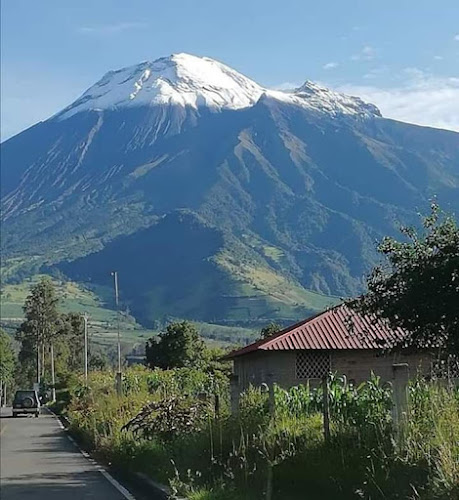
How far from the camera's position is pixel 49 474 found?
19844mm

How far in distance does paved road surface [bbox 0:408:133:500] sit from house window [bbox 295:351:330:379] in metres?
9.45

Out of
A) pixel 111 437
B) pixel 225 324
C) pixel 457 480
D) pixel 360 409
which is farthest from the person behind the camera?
pixel 225 324

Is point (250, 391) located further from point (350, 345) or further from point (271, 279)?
point (271, 279)

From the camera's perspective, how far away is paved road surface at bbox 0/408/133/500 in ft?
52.5

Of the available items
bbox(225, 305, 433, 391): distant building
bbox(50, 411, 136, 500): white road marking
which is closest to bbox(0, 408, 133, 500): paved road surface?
bbox(50, 411, 136, 500): white road marking

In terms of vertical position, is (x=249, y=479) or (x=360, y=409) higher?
(x=360, y=409)

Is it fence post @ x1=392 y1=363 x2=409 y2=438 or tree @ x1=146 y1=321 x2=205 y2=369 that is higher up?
tree @ x1=146 y1=321 x2=205 y2=369

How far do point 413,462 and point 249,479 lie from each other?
3549 millimetres

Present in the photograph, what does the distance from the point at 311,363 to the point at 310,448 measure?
2470 cm

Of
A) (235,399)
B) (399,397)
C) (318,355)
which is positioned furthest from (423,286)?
(318,355)

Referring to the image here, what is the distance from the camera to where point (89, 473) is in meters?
19.7

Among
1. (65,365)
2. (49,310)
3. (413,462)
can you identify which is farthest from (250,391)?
(65,365)

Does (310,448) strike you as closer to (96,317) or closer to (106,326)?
(106,326)

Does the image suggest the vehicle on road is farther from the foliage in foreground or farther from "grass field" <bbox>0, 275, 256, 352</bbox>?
"grass field" <bbox>0, 275, 256, 352</bbox>
